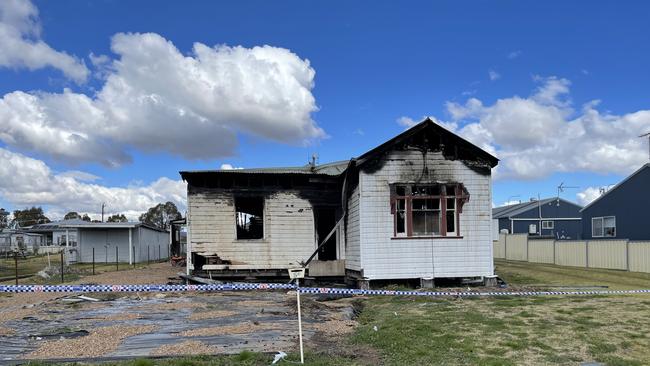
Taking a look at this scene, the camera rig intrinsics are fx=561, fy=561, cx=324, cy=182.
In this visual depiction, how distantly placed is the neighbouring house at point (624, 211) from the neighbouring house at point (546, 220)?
14395mm

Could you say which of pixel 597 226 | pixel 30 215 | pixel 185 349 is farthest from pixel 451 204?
pixel 30 215

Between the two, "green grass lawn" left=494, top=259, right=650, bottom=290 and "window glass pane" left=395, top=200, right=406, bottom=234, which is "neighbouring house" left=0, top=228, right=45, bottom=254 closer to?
"window glass pane" left=395, top=200, right=406, bottom=234

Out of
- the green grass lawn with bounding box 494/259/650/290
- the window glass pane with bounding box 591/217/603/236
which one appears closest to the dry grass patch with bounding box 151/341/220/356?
the green grass lawn with bounding box 494/259/650/290

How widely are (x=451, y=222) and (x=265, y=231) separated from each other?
19.4ft

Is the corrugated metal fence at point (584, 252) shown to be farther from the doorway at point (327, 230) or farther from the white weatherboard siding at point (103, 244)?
the white weatherboard siding at point (103, 244)

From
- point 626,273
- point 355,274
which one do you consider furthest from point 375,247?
point 626,273

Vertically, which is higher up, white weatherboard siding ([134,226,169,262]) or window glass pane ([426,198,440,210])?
window glass pane ([426,198,440,210])

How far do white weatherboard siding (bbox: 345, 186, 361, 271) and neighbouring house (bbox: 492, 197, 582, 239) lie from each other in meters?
33.9

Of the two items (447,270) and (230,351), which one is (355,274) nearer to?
(447,270)

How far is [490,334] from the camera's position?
8.89 m

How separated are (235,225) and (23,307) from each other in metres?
6.83

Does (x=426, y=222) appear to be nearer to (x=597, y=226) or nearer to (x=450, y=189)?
(x=450, y=189)

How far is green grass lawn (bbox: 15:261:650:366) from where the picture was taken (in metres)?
7.19

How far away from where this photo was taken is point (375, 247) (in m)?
15.9
